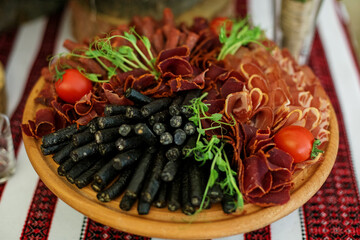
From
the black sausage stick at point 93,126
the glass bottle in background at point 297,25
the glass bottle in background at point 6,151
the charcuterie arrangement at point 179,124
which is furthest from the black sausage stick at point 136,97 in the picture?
the glass bottle in background at point 297,25

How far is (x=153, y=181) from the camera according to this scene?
33.5 inches

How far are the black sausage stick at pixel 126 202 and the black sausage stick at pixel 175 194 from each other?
0.29 feet

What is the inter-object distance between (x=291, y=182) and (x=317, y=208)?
1.04 feet

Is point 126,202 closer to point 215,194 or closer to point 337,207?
point 215,194

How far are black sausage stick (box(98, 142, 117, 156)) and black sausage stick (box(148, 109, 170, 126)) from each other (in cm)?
11

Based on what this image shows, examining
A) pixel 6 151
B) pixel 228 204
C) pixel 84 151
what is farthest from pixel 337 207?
pixel 6 151

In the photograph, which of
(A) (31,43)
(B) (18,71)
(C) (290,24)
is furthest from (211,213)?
(A) (31,43)

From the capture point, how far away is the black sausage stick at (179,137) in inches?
35.3

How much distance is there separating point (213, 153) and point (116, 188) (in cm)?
25

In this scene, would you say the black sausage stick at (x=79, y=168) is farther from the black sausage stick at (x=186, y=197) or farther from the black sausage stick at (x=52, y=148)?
the black sausage stick at (x=186, y=197)

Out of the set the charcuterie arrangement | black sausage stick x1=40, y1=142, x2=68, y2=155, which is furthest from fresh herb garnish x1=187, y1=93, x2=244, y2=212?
black sausage stick x1=40, y1=142, x2=68, y2=155

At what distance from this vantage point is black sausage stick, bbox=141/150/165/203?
831mm

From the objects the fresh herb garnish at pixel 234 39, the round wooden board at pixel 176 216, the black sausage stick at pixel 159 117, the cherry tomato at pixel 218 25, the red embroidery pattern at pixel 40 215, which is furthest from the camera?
the cherry tomato at pixel 218 25

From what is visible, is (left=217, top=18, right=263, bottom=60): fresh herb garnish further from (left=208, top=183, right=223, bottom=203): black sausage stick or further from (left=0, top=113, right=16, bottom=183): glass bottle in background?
(left=0, top=113, right=16, bottom=183): glass bottle in background
